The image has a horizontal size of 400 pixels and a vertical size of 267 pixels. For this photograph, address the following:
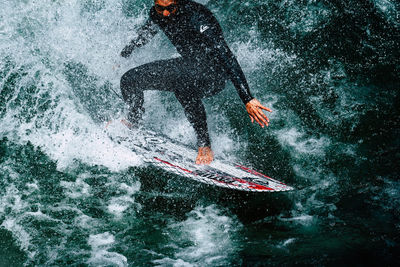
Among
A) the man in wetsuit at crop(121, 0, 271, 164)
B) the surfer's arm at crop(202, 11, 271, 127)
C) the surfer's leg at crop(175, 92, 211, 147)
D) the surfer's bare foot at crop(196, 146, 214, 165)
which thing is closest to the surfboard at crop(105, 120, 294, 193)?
the surfer's bare foot at crop(196, 146, 214, 165)

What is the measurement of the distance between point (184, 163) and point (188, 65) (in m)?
1.37

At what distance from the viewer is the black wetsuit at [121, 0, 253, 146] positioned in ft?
9.56

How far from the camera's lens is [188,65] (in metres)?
3.20

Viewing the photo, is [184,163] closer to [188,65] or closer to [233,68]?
[188,65]

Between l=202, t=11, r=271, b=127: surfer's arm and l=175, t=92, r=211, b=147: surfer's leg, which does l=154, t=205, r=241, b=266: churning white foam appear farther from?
l=202, t=11, r=271, b=127: surfer's arm

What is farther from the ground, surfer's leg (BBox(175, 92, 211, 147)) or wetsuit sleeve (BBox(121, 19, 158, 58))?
wetsuit sleeve (BBox(121, 19, 158, 58))

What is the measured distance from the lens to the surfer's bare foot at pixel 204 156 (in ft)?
11.4

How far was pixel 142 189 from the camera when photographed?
370 centimetres

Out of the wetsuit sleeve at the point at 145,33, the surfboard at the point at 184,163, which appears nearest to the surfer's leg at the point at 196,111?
the surfboard at the point at 184,163

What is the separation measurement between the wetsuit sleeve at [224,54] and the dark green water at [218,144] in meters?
→ 1.44

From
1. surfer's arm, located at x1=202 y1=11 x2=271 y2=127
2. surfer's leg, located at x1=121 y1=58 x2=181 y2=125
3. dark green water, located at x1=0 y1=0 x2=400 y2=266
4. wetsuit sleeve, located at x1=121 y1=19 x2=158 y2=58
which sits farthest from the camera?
wetsuit sleeve, located at x1=121 y1=19 x2=158 y2=58

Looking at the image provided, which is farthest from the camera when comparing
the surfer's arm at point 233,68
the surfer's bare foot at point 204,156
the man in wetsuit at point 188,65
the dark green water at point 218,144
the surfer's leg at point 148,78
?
the surfer's bare foot at point 204,156

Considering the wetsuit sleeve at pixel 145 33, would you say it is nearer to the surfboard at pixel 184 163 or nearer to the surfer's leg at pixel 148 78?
the surfer's leg at pixel 148 78

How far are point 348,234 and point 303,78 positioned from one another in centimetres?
267
